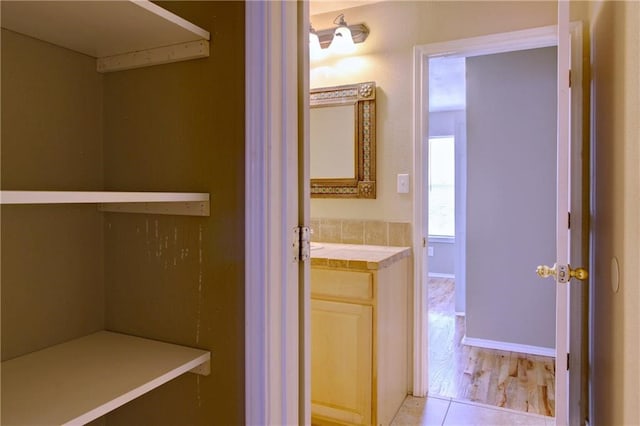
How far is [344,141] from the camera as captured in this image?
2693 mm

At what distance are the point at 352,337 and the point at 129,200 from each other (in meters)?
1.42

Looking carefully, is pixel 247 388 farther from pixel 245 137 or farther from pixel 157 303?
pixel 245 137

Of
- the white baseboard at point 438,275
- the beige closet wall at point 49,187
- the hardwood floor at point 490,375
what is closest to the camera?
the beige closet wall at point 49,187

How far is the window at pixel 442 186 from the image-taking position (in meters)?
6.01

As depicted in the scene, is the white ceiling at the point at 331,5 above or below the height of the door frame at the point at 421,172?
above

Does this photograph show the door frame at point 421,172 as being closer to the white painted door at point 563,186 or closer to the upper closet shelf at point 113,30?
the white painted door at point 563,186

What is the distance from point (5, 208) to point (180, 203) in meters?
0.38

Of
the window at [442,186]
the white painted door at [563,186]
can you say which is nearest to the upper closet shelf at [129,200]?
the white painted door at [563,186]

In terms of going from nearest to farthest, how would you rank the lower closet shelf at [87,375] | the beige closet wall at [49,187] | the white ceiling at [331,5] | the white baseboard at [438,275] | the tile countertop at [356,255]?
the lower closet shelf at [87,375] < the beige closet wall at [49,187] < the tile countertop at [356,255] < the white ceiling at [331,5] < the white baseboard at [438,275]

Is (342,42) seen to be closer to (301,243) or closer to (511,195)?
(511,195)

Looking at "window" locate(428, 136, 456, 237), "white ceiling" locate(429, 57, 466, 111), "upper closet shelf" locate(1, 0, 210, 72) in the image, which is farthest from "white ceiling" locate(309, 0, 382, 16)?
"window" locate(428, 136, 456, 237)

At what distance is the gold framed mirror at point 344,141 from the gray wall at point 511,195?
1.11 m

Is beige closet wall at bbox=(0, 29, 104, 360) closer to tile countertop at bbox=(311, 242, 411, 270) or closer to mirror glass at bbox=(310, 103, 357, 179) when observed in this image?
tile countertop at bbox=(311, 242, 411, 270)

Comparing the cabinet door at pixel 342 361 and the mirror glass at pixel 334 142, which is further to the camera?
the mirror glass at pixel 334 142
